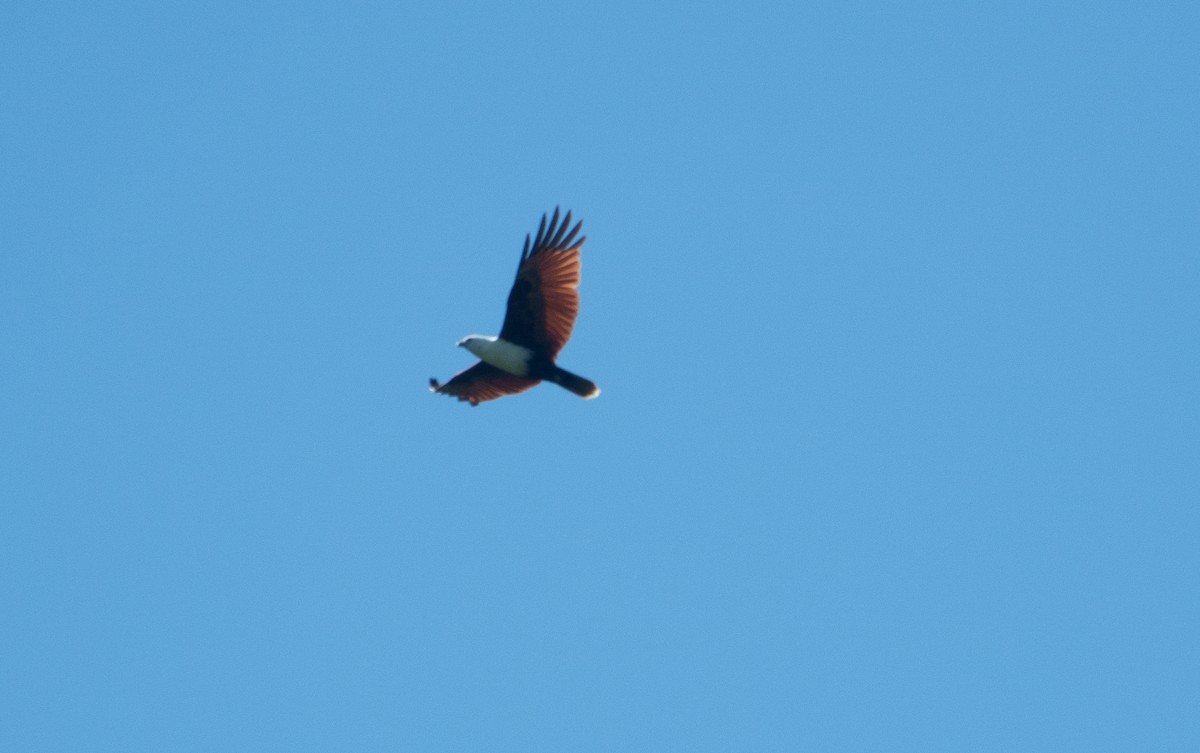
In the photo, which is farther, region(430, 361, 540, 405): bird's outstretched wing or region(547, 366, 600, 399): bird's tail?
region(430, 361, 540, 405): bird's outstretched wing

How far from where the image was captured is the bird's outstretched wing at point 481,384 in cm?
2544

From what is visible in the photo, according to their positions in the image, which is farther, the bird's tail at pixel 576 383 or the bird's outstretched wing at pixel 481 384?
the bird's outstretched wing at pixel 481 384

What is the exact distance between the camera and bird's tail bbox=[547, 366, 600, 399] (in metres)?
24.7

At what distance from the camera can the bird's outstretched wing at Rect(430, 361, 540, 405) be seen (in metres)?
25.4

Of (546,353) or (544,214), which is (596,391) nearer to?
(546,353)

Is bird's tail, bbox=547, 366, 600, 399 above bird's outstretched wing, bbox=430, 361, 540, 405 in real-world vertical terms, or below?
below

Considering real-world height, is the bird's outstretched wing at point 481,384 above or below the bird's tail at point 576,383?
above

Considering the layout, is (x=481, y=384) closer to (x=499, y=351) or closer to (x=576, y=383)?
(x=499, y=351)

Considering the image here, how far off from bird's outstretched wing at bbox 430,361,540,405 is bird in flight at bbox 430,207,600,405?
0.28m

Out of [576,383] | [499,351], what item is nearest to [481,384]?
A: [499,351]

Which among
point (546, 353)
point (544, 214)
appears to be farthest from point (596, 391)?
point (544, 214)

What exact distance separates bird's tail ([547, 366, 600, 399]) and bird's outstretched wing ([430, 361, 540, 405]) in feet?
1.90

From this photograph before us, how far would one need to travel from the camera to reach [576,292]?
2441cm

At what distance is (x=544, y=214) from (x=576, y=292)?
3.72 feet
